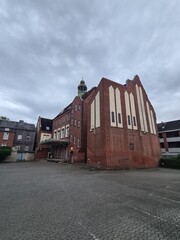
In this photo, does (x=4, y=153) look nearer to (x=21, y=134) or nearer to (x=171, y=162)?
(x=21, y=134)

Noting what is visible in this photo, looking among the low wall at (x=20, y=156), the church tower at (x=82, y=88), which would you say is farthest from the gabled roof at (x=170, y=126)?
the low wall at (x=20, y=156)

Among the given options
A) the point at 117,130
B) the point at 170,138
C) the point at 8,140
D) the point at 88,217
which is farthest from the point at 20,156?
the point at 170,138

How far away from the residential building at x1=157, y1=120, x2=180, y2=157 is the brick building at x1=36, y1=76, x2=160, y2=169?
1335cm

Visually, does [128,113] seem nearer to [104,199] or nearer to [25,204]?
[104,199]

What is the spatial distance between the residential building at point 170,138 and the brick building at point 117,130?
13355mm

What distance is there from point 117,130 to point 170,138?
25.1 meters

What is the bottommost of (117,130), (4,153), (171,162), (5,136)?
(171,162)

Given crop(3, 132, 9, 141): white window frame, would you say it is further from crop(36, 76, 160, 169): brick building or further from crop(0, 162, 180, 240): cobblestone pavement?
crop(0, 162, 180, 240): cobblestone pavement

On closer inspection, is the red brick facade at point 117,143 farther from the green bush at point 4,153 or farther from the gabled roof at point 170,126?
the green bush at point 4,153

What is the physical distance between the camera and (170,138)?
35312 mm

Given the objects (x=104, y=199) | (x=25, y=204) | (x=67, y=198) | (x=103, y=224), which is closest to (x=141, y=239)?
(x=103, y=224)

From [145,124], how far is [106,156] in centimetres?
1063

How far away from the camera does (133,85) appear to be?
23.2m

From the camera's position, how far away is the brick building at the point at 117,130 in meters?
17.6
